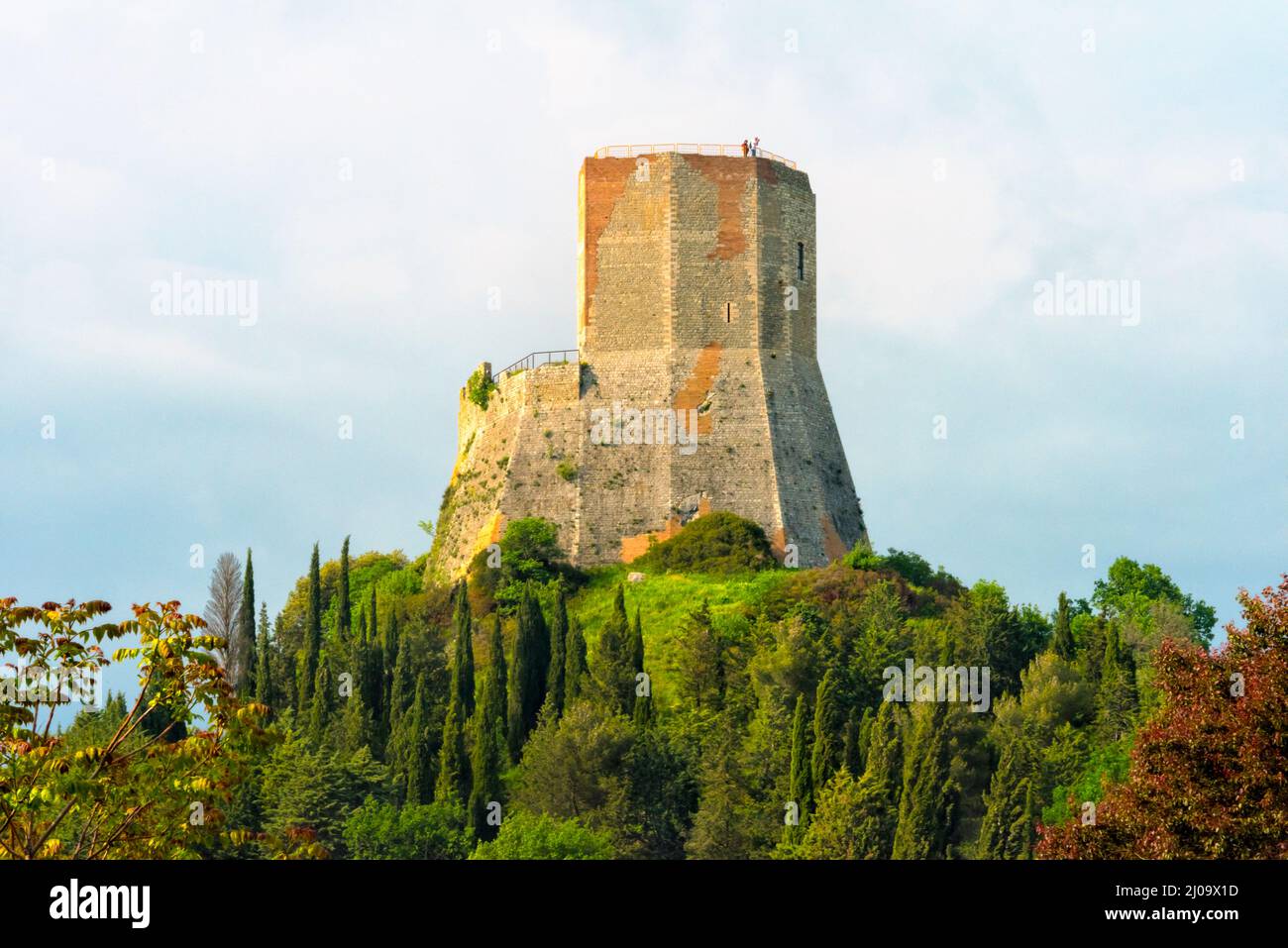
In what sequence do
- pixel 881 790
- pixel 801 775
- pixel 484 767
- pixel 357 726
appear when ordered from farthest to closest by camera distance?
pixel 357 726, pixel 484 767, pixel 801 775, pixel 881 790

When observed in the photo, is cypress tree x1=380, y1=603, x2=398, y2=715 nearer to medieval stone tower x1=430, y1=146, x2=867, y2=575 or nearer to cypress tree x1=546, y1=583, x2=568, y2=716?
cypress tree x1=546, y1=583, x2=568, y2=716

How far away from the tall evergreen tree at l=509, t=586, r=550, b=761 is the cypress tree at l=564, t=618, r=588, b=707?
0.87m

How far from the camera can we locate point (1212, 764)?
23750 millimetres

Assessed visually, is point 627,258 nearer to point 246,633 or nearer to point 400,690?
point 246,633

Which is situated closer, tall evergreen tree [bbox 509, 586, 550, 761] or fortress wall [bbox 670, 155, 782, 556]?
tall evergreen tree [bbox 509, 586, 550, 761]

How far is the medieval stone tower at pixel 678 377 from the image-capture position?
6216cm

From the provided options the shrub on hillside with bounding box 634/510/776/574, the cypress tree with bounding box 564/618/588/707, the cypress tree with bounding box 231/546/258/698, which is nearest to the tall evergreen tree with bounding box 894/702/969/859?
the cypress tree with bounding box 564/618/588/707

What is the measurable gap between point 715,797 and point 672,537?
60.9 feet

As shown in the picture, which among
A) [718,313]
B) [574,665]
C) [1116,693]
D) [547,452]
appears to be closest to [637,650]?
[574,665]

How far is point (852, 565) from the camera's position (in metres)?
58.7

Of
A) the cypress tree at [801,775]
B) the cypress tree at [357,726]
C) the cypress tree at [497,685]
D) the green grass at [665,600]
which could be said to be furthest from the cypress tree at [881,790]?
the cypress tree at [357,726]

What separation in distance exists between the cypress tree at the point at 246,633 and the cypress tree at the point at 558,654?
8.73 m

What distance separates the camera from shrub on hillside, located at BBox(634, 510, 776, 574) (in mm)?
58875

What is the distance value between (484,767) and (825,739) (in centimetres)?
817
